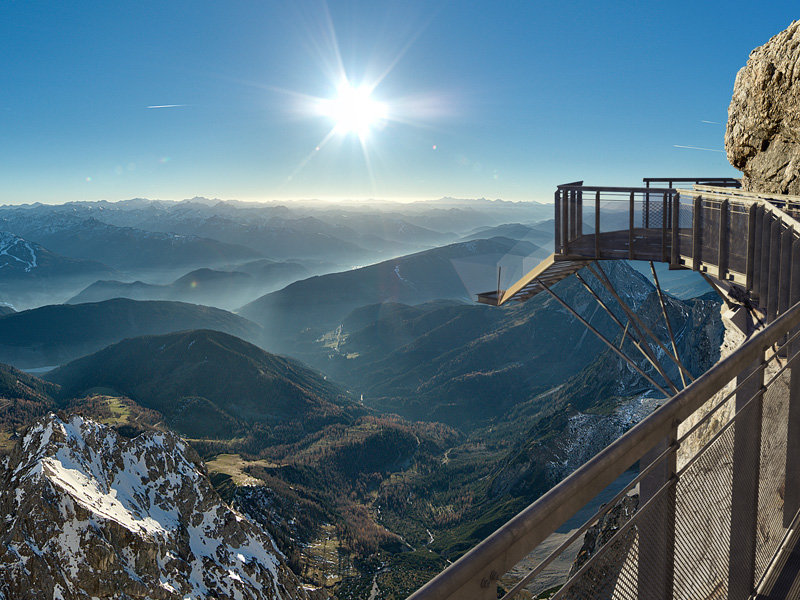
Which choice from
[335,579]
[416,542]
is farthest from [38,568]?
[416,542]

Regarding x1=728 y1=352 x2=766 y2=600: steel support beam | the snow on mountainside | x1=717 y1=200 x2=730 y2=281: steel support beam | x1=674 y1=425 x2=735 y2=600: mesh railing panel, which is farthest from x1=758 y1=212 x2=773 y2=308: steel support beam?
the snow on mountainside

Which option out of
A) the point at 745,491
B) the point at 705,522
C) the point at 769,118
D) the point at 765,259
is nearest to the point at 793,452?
the point at 745,491

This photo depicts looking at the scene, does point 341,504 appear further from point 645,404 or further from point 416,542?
point 645,404

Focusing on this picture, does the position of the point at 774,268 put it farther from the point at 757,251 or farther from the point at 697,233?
the point at 697,233

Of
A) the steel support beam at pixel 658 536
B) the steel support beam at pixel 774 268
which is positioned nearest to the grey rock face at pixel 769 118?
the steel support beam at pixel 774 268

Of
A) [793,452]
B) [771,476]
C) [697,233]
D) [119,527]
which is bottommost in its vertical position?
[119,527]
